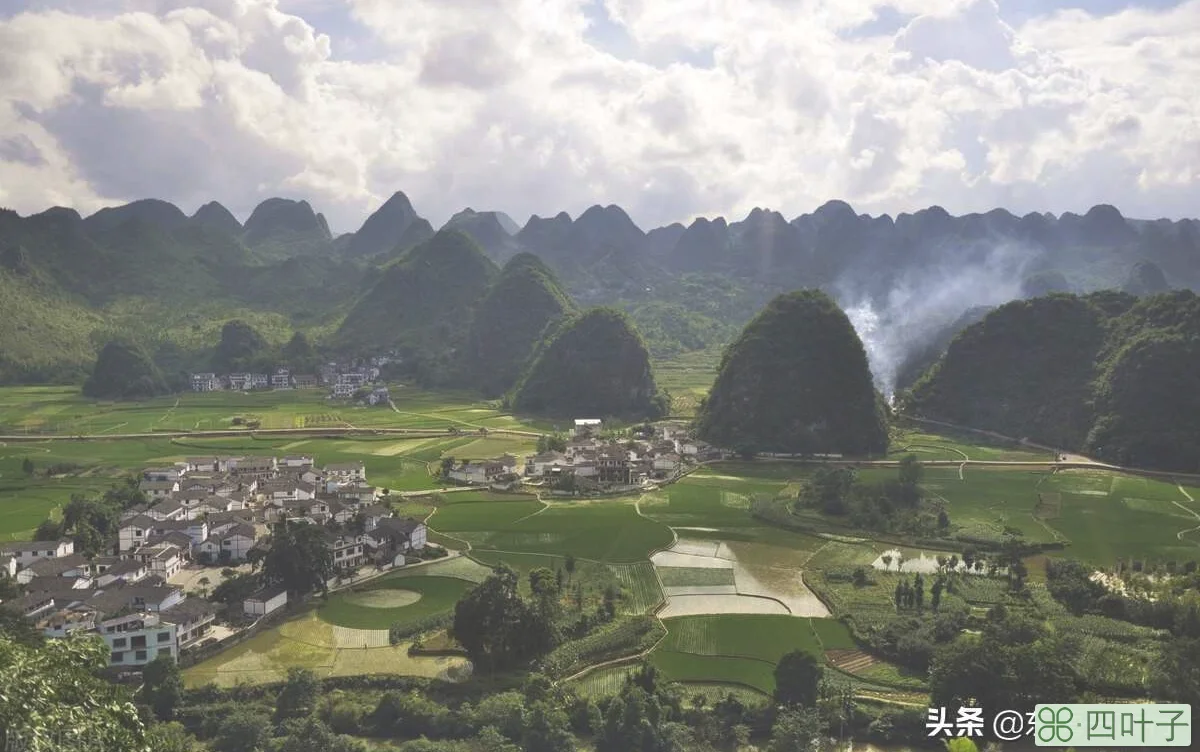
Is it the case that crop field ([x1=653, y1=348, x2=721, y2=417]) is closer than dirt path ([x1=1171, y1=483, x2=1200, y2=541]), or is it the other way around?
dirt path ([x1=1171, y1=483, x2=1200, y2=541])

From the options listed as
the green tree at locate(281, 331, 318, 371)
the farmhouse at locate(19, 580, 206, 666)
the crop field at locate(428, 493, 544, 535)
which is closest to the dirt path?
the crop field at locate(428, 493, 544, 535)

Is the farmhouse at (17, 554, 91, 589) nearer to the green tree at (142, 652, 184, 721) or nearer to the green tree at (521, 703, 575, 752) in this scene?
the green tree at (142, 652, 184, 721)

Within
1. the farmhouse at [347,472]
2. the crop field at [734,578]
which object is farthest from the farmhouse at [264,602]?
the farmhouse at [347,472]

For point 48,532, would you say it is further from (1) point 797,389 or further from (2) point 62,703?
(1) point 797,389

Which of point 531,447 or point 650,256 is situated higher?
point 650,256

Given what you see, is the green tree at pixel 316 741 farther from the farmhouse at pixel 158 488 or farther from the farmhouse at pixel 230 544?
the farmhouse at pixel 158 488

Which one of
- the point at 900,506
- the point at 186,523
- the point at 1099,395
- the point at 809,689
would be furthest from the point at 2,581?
the point at 1099,395

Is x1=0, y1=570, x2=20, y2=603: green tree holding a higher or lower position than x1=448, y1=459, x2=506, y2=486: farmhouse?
lower

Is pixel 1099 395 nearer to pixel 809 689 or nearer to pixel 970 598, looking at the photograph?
pixel 970 598
